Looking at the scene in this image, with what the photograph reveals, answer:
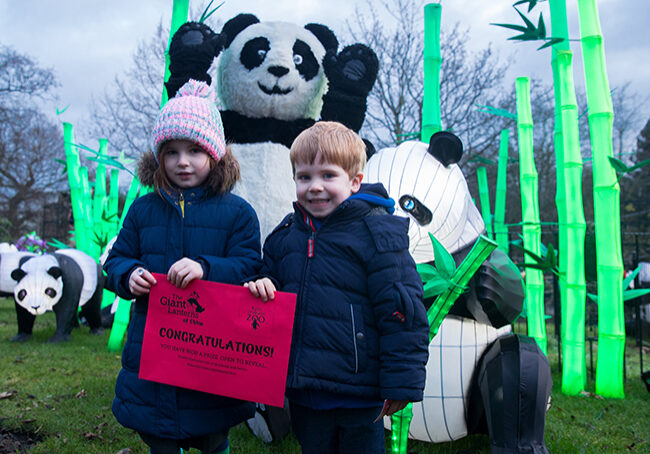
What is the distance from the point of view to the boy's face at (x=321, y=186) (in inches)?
53.6

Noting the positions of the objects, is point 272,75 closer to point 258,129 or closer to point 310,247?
point 258,129

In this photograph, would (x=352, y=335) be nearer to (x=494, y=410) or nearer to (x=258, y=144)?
(x=494, y=410)

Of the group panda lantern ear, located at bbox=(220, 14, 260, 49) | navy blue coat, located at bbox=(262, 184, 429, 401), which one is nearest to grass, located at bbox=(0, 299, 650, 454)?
navy blue coat, located at bbox=(262, 184, 429, 401)

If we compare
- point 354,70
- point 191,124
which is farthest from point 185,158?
point 354,70

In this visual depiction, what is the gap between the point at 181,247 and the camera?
1491mm

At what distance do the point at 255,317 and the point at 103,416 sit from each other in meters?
2.04

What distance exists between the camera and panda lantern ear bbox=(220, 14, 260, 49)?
2580 millimetres

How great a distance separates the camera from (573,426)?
2768mm

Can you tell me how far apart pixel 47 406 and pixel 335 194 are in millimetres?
2645

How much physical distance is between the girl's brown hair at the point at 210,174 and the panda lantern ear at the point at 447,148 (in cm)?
88

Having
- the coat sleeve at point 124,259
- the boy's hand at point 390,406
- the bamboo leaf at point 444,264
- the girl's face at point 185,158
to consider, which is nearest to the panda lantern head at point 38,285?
the coat sleeve at point 124,259

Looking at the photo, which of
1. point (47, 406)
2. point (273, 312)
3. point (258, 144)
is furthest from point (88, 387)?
point (273, 312)

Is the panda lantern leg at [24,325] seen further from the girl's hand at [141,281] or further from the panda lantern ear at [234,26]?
the girl's hand at [141,281]

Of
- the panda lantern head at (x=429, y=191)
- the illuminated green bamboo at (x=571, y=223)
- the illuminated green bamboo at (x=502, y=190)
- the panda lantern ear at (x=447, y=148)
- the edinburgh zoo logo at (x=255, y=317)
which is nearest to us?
the edinburgh zoo logo at (x=255, y=317)
